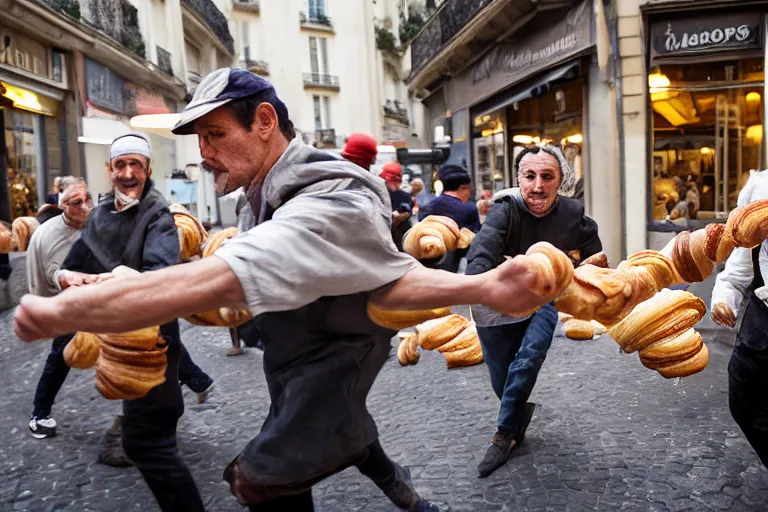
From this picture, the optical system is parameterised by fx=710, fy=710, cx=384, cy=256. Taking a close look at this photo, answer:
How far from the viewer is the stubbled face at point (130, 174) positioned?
11.5ft

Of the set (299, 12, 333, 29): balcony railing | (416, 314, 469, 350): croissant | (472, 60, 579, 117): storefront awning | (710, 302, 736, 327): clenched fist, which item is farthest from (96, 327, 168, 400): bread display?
(299, 12, 333, 29): balcony railing

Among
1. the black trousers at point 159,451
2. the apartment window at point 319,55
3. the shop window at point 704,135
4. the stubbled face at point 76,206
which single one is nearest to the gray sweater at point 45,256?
the stubbled face at point 76,206

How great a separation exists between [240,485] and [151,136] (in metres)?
23.6

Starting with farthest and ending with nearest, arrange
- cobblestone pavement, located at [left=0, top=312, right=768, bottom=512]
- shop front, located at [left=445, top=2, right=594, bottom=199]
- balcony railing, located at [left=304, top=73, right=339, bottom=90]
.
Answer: balcony railing, located at [left=304, top=73, right=339, bottom=90]
shop front, located at [left=445, top=2, right=594, bottom=199]
cobblestone pavement, located at [left=0, top=312, right=768, bottom=512]

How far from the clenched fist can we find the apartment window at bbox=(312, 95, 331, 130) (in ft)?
138

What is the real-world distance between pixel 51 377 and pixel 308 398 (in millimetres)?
3568

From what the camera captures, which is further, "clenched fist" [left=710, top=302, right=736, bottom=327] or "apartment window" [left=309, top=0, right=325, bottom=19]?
"apartment window" [left=309, top=0, right=325, bottom=19]

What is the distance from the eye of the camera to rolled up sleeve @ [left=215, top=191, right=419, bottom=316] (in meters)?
1.57

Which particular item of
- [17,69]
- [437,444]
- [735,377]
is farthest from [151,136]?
[735,377]

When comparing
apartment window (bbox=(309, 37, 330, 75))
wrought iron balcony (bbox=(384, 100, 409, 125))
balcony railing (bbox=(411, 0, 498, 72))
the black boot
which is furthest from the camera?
wrought iron balcony (bbox=(384, 100, 409, 125))

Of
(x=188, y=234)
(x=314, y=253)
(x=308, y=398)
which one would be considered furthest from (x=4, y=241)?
(x=314, y=253)

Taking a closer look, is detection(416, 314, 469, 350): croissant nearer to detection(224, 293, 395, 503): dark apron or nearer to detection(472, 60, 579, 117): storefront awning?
detection(224, 293, 395, 503): dark apron

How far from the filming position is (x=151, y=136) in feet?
78.9

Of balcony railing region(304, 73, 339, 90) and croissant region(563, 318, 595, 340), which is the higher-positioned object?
balcony railing region(304, 73, 339, 90)
